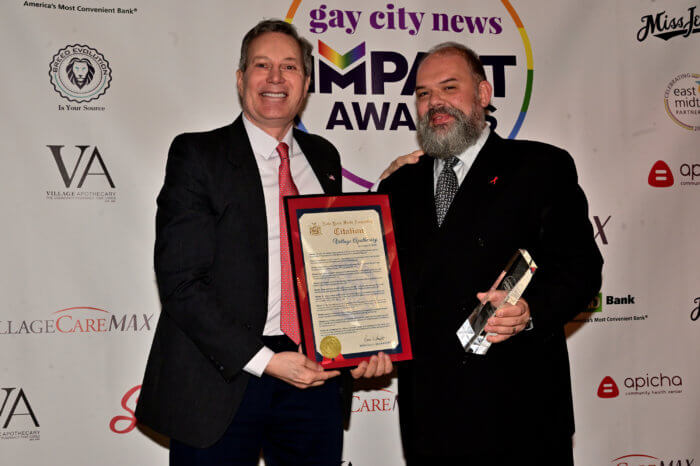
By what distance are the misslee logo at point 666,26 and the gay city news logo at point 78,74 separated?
3.57m

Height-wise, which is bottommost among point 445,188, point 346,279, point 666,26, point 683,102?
point 346,279

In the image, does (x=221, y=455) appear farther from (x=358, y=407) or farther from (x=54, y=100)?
(x=54, y=100)

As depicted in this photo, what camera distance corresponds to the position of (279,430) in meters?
2.43

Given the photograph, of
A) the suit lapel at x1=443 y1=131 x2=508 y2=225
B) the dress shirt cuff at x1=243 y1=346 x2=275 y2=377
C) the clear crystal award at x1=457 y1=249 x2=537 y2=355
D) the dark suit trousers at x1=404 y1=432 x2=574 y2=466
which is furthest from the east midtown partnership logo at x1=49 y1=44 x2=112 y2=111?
the dark suit trousers at x1=404 y1=432 x2=574 y2=466

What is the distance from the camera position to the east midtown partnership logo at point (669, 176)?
13.5ft

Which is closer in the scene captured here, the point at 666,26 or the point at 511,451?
the point at 511,451

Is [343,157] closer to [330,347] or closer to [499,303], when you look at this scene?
[330,347]

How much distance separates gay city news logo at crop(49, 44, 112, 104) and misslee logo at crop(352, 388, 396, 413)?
249 centimetres

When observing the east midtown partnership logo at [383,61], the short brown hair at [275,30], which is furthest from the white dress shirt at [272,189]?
the east midtown partnership logo at [383,61]

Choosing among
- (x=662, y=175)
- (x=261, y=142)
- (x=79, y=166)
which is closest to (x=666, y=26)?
(x=662, y=175)

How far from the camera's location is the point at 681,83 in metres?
4.15

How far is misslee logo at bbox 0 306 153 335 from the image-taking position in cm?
349

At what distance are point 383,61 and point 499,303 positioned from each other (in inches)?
89.0

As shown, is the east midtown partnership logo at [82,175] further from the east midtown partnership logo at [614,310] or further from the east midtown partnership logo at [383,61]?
the east midtown partnership logo at [614,310]
